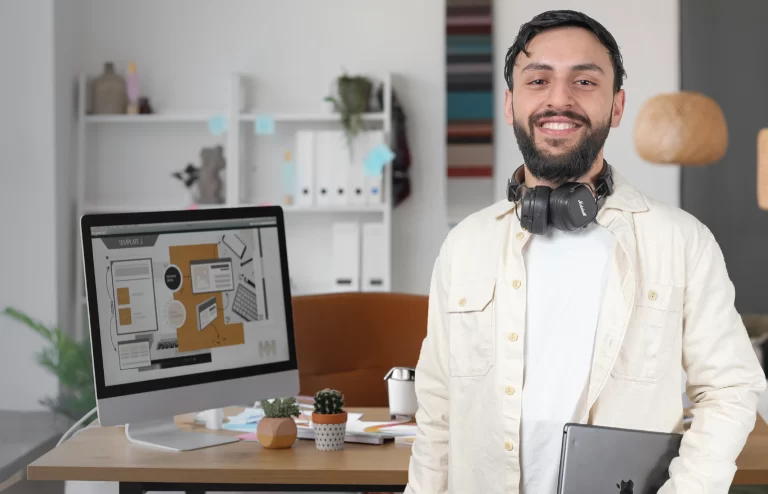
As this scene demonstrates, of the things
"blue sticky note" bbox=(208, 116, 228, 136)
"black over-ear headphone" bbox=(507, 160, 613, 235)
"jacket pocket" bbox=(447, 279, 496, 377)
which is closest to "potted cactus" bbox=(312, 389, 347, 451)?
"jacket pocket" bbox=(447, 279, 496, 377)

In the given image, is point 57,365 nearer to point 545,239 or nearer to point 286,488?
point 286,488

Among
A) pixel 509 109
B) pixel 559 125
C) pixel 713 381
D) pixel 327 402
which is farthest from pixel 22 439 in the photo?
pixel 713 381

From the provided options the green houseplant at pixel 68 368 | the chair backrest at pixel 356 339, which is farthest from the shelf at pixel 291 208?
the chair backrest at pixel 356 339

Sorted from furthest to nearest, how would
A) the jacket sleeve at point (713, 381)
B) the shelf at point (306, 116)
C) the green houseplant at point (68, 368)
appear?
1. the shelf at point (306, 116)
2. the green houseplant at point (68, 368)
3. the jacket sleeve at point (713, 381)

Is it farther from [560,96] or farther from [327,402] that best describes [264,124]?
[560,96]

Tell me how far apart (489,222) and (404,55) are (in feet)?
11.5

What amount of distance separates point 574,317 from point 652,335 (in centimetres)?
12

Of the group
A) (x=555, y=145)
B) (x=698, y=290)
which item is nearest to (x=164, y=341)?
(x=555, y=145)

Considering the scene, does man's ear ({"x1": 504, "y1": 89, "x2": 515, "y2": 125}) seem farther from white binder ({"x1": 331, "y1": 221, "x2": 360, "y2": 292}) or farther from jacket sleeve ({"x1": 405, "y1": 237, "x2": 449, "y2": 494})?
white binder ({"x1": 331, "y1": 221, "x2": 360, "y2": 292})

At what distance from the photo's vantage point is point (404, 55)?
5.05 metres

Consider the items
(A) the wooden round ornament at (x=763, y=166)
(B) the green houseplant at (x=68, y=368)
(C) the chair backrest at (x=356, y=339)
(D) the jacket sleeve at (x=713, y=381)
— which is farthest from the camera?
(B) the green houseplant at (x=68, y=368)

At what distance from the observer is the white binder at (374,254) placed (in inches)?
188

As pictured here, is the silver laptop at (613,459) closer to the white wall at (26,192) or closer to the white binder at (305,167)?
the white binder at (305,167)

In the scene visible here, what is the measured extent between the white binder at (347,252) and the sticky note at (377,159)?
275mm
